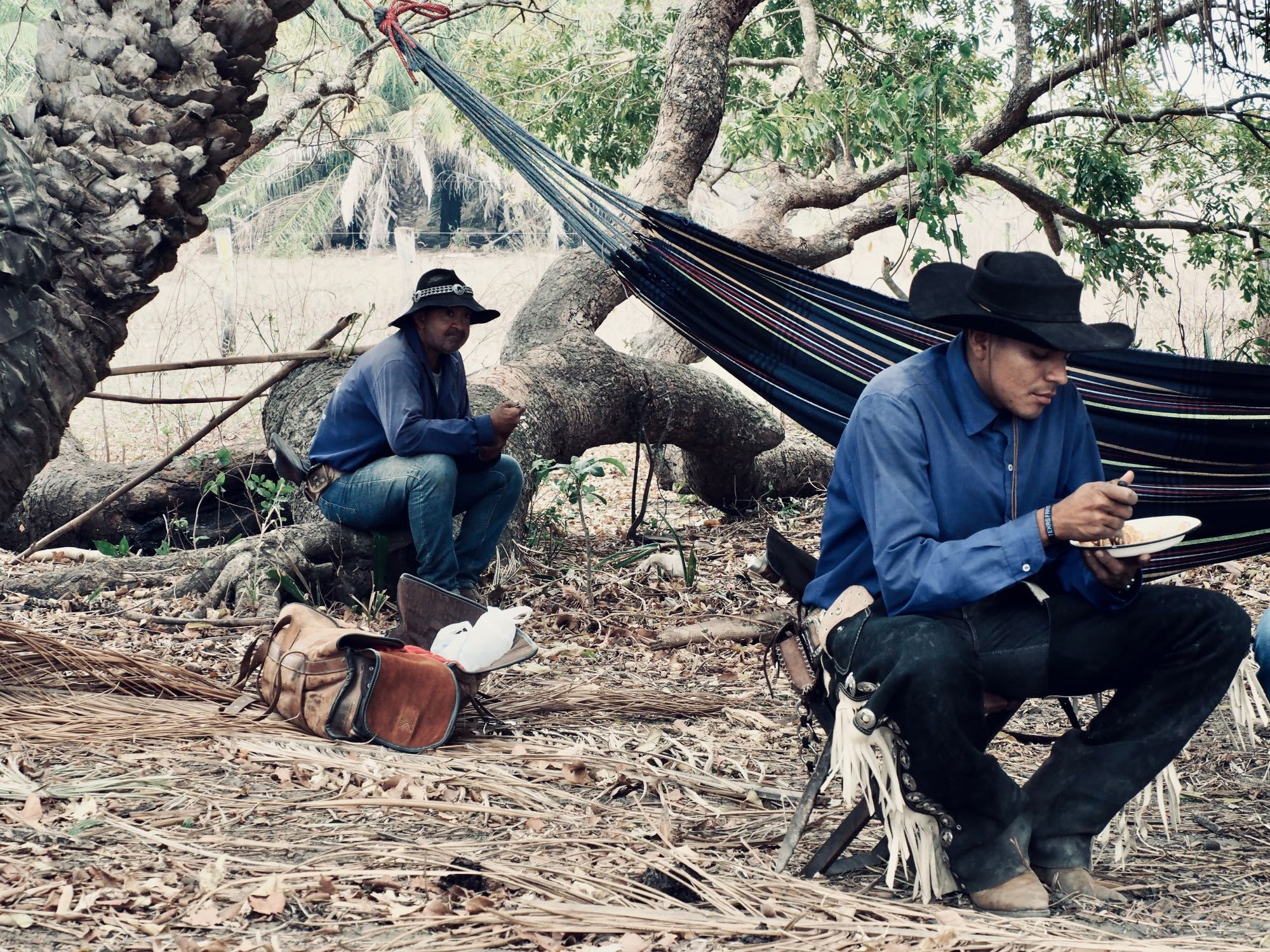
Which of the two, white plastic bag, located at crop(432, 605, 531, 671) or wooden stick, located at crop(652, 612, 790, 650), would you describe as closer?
white plastic bag, located at crop(432, 605, 531, 671)

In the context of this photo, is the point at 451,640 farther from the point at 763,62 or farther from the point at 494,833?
the point at 763,62

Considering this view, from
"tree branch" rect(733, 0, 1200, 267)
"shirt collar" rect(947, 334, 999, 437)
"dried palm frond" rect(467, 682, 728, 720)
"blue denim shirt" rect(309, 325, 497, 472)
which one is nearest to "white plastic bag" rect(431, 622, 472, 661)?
"dried palm frond" rect(467, 682, 728, 720)

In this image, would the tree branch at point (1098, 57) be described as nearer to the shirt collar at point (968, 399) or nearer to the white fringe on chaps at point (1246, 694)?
the shirt collar at point (968, 399)

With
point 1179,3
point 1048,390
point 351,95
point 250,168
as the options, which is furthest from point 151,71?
point 250,168

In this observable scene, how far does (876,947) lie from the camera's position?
1.89m

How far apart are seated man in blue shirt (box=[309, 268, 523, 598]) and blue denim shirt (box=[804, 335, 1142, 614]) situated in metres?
1.92

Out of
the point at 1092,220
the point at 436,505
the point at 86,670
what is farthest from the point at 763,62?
the point at 86,670

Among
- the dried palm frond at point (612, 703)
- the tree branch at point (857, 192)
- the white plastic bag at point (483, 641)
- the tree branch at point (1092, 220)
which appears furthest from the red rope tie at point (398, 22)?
the tree branch at point (1092, 220)

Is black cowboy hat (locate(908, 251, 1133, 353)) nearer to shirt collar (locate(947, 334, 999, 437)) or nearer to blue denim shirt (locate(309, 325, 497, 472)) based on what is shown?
shirt collar (locate(947, 334, 999, 437))

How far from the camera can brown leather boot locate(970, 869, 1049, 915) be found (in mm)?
2086

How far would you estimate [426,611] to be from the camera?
3.48m

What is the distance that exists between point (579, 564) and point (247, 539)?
132 cm

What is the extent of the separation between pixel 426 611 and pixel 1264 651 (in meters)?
2.08

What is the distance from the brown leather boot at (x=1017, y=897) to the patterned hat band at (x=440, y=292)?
8.70 feet
